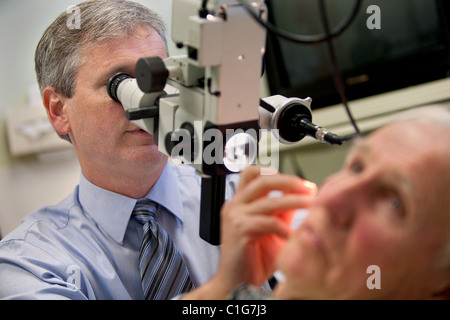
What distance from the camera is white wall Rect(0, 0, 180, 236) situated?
6.66 ft

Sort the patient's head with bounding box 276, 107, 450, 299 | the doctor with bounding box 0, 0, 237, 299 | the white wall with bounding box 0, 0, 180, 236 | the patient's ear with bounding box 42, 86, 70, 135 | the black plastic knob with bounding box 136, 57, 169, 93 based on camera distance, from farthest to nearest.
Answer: the white wall with bounding box 0, 0, 180, 236, the patient's ear with bounding box 42, 86, 70, 135, the doctor with bounding box 0, 0, 237, 299, the black plastic knob with bounding box 136, 57, 169, 93, the patient's head with bounding box 276, 107, 450, 299

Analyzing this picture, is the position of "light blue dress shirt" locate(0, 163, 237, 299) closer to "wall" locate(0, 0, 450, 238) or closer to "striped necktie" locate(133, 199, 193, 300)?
"striped necktie" locate(133, 199, 193, 300)

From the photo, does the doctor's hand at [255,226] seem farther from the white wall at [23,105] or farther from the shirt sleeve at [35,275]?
the white wall at [23,105]

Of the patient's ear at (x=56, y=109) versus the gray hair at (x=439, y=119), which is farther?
the patient's ear at (x=56, y=109)

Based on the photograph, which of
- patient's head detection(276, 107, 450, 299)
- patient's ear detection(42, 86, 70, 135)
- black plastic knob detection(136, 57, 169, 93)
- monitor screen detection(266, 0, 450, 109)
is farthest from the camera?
monitor screen detection(266, 0, 450, 109)

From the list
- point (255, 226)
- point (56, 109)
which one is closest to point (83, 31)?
point (56, 109)

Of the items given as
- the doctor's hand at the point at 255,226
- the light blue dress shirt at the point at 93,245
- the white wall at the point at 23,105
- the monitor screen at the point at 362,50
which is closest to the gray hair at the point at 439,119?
the doctor's hand at the point at 255,226

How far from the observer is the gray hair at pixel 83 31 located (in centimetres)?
135

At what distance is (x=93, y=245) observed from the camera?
1.31 metres

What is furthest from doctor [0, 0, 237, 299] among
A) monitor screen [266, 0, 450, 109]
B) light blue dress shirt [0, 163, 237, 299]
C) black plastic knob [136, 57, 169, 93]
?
monitor screen [266, 0, 450, 109]

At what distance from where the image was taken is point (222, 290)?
794 millimetres

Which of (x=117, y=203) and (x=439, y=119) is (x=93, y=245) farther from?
(x=439, y=119)

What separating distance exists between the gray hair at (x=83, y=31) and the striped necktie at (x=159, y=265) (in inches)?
13.6

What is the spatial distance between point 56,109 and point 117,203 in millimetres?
293
